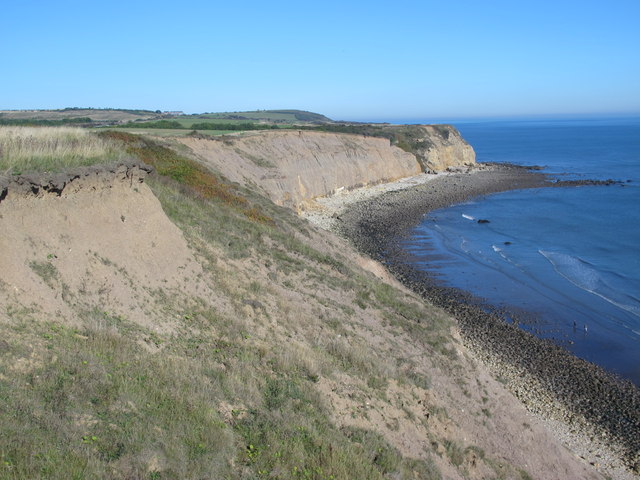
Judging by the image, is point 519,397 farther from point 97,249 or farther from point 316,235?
point 97,249

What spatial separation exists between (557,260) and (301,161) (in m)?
27.7


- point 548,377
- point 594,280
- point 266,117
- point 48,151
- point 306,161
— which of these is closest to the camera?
point 48,151

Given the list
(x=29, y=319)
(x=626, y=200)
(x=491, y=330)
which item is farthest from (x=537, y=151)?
(x=29, y=319)

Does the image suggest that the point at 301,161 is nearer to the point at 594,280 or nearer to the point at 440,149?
the point at 594,280

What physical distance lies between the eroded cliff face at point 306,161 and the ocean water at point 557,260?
485 inches

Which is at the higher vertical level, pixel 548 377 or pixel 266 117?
pixel 266 117

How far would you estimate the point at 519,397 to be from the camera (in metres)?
18.3

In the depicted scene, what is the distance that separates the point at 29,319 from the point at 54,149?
7102 millimetres

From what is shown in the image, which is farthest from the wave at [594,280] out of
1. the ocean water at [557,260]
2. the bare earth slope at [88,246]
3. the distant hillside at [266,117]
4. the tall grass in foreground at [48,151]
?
the distant hillside at [266,117]

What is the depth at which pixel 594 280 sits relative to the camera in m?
32.9

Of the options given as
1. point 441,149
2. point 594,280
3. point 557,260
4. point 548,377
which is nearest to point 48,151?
point 548,377

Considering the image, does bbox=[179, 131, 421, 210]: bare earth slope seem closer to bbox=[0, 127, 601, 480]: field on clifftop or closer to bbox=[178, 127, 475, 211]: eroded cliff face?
bbox=[178, 127, 475, 211]: eroded cliff face

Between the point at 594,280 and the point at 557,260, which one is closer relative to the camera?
the point at 594,280

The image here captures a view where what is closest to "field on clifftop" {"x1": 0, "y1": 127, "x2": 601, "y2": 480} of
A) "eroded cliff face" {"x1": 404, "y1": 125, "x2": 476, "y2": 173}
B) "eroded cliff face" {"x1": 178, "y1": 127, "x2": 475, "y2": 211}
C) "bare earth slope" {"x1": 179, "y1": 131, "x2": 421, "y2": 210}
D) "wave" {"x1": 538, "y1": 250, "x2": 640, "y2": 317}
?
"wave" {"x1": 538, "y1": 250, "x2": 640, "y2": 317}
